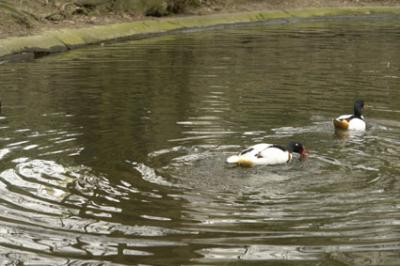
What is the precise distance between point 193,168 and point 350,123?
3823 millimetres

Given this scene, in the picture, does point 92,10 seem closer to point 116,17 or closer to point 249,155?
point 116,17

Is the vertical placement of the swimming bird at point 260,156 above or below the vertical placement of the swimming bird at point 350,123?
above

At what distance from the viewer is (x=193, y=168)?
428 inches

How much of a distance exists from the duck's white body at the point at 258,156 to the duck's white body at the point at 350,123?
2.87 metres

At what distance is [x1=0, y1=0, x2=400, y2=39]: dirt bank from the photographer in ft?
93.3

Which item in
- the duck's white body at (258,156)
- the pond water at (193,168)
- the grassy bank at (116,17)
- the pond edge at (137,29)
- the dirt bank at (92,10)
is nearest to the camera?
the pond water at (193,168)

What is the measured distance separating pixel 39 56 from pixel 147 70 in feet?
17.4

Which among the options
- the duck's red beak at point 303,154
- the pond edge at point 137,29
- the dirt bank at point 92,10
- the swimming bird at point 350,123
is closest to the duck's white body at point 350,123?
the swimming bird at point 350,123

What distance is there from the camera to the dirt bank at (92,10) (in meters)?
28.4

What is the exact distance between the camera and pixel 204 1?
3850 centimetres

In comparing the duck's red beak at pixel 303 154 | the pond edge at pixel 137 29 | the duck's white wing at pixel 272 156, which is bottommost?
the pond edge at pixel 137 29

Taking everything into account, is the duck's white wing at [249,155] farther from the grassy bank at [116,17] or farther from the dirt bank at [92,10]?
the dirt bank at [92,10]

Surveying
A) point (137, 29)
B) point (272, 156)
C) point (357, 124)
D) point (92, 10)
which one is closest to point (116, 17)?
point (92, 10)

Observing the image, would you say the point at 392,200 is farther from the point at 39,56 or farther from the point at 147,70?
the point at 39,56
